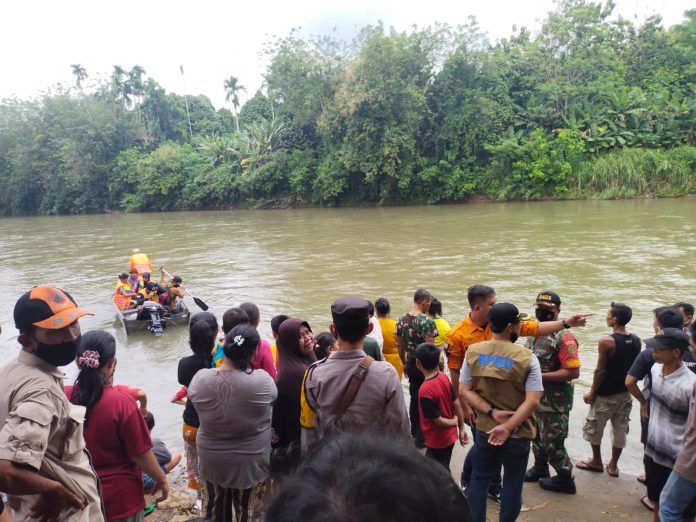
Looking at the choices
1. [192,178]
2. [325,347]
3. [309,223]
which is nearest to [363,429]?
[325,347]

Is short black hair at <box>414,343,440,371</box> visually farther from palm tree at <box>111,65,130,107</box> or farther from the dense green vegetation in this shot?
palm tree at <box>111,65,130,107</box>

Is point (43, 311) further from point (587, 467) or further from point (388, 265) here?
point (388, 265)

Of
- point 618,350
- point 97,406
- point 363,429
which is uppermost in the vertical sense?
point 363,429

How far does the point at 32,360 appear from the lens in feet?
6.89

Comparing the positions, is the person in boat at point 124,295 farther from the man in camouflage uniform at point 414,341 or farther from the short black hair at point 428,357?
the short black hair at point 428,357

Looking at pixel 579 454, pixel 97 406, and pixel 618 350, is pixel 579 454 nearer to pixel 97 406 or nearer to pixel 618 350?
pixel 618 350

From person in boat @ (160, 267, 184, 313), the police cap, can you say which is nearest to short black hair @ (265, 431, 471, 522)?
the police cap

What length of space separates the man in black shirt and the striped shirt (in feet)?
2.46

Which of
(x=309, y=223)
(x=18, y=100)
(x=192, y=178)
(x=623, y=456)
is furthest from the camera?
(x=18, y=100)

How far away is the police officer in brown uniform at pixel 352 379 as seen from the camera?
95.9 inches

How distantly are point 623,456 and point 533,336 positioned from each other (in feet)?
5.22

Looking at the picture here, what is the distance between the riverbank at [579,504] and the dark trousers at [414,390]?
3.11ft

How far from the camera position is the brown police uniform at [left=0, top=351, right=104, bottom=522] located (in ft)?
5.99

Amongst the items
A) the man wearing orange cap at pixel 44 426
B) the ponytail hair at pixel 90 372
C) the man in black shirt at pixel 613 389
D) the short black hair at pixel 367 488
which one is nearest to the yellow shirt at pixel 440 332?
the man in black shirt at pixel 613 389
